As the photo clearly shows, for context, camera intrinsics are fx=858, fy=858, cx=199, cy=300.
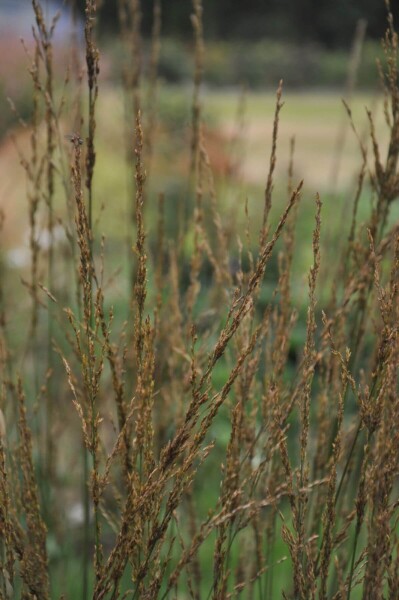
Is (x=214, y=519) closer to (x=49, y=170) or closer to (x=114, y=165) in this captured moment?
(x=49, y=170)

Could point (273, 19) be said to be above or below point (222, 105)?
above

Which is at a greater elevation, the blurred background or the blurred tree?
the blurred tree

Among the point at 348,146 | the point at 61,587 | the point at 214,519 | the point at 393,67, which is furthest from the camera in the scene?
the point at 348,146

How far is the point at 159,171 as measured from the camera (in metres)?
7.96

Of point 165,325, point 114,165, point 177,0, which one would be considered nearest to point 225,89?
point 177,0

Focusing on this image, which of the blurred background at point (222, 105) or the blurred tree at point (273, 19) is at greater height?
the blurred tree at point (273, 19)

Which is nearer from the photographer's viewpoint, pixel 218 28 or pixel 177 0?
pixel 177 0

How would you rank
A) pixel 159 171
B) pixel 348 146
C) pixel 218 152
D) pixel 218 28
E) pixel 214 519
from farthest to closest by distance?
1. pixel 218 28
2. pixel 348 146
3. pixel 159 171
4. pixel 218 152
5. pixel 214 519

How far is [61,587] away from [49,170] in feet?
3.84

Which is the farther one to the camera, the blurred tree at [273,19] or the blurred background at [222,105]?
the blurred tree at [273,19]

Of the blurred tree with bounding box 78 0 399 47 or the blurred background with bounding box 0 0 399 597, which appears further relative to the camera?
the blurred tree with bounding box 78 0 399 47

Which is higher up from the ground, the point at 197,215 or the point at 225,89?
the point at 197,215

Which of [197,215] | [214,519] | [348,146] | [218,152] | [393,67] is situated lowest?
[348,146]

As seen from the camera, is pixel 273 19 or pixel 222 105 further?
pixel 273 19
